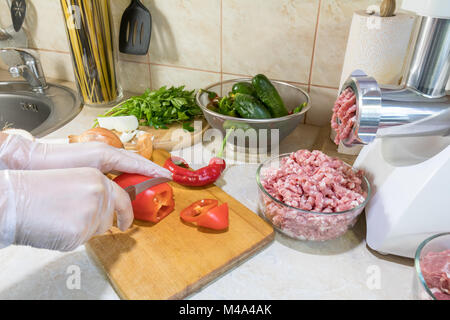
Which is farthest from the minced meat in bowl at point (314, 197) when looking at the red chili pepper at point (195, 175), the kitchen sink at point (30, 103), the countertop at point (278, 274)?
the kitchen sink at point (30, 103)

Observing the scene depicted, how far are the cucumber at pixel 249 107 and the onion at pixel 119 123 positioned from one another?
35 centimetres

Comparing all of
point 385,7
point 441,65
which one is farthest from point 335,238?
point 385,7

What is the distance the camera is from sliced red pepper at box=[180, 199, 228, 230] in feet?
2.29

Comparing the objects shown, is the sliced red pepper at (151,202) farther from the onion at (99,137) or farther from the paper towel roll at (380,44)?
the paper towel roll at (380,44)

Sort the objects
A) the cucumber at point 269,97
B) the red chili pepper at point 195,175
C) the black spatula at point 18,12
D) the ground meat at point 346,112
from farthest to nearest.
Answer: the black spatula at point 18,12
the cucumber at point 269,97
the red chili pepper at point 195,175
the ground meat at point 346,112

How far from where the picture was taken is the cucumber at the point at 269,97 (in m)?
0.98

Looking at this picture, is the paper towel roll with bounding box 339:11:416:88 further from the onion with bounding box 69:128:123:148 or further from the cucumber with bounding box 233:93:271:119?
the onion with bounding box 69:128:123:148

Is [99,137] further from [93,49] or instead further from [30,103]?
[30,103]

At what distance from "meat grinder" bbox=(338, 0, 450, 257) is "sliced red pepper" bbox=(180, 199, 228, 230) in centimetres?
30

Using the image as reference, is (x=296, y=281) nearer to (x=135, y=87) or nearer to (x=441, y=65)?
(x=441, y=65)

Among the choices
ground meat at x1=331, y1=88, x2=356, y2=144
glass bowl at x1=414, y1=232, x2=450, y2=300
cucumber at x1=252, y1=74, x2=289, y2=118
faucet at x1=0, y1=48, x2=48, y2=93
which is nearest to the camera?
glass bowl at x1=414, y1=232, x2=450, y2=300

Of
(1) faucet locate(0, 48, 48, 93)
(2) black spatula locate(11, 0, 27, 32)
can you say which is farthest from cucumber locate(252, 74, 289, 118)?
(2) black spatula locate(11, 0, 27, 32)
